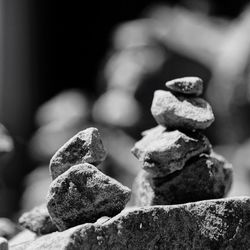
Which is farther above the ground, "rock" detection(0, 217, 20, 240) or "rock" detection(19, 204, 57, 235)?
"rock" detection(19, 204, 57, 235)

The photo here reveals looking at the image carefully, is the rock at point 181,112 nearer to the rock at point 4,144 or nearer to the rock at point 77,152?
the rock at point 77,152

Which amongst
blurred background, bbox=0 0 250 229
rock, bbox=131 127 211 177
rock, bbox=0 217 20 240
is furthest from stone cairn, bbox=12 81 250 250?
blurred background, bbox=0 0 250 229

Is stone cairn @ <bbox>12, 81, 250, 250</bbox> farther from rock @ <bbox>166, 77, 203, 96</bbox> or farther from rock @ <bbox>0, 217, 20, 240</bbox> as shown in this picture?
rock @ <bbox>0, 217, 20, 240</bbox>

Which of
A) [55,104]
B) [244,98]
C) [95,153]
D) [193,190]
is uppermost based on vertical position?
[95,153]

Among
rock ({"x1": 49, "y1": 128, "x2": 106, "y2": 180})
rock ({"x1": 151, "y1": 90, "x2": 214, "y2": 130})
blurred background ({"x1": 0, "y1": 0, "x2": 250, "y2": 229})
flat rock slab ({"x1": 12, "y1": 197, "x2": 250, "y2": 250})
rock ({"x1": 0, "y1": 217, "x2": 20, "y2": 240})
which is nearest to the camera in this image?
flat rock slab ({"x1": 12, "y1": 197, "x2": 250, "y2": 250})

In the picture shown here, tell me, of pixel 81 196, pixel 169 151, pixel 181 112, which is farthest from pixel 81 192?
pixel 181 112

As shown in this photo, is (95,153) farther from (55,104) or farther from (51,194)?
(55,104)

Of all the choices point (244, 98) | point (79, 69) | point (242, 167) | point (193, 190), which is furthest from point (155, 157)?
point (79, 69)
